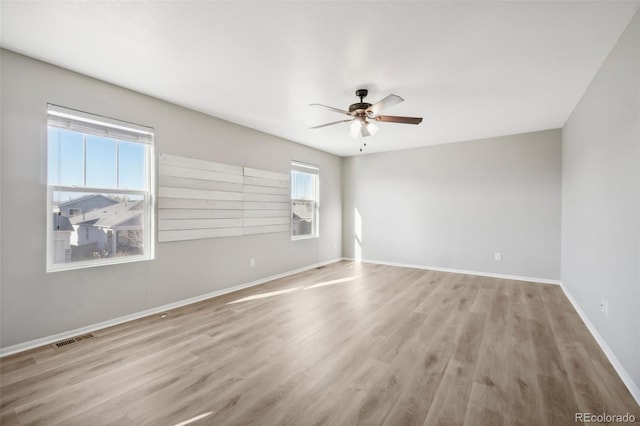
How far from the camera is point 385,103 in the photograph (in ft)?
9.53

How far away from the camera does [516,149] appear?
16.4ft

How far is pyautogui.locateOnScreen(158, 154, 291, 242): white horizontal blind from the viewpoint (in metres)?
3.59

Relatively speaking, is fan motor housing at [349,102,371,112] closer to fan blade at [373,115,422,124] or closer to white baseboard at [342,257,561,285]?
fan blade at [373,115,422,124]

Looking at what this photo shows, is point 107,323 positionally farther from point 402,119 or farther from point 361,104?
point 402,119

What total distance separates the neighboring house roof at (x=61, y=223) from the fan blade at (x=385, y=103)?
10.7ft

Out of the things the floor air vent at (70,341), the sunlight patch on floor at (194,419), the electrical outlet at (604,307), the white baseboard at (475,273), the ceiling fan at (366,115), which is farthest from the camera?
the white baseboard at (475,273)

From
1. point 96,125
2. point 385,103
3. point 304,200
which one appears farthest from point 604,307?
point 96,125

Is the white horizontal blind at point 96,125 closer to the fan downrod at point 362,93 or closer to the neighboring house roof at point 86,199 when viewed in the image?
the neighboring house roof at point 86,199

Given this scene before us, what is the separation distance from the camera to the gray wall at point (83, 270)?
2459 millimetres

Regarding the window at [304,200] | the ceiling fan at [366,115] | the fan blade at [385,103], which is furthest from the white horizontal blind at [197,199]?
the fan blade at [385,103]

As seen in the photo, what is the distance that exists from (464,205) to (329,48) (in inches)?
169

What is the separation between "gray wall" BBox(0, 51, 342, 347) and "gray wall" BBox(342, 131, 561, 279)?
297 centimetres

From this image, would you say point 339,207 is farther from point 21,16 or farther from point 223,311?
point 21,16

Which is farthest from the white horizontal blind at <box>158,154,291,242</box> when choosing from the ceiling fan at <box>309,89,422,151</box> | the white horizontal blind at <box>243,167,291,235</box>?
the ceiling fan at <box>309,89,422,151</box>
